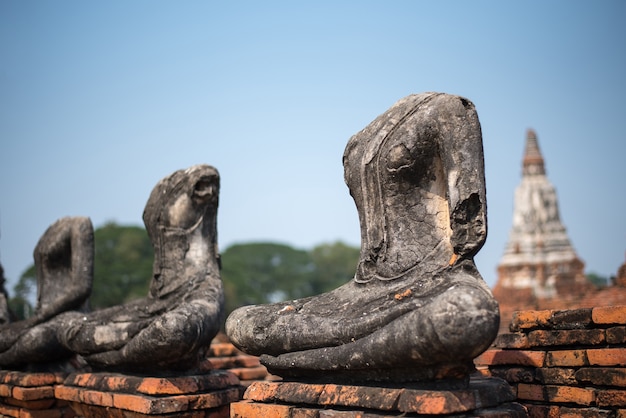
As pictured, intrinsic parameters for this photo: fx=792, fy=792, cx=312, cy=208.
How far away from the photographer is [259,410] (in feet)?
15.5

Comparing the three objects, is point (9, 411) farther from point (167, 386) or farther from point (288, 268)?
point (288, 268)

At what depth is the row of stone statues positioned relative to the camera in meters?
4.08

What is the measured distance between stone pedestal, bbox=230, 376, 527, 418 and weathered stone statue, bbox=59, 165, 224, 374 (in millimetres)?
965

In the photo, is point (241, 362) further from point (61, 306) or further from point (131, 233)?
point (131, 233)

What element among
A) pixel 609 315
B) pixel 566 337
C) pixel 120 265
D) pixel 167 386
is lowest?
pixel 167 386

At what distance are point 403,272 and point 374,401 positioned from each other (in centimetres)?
83

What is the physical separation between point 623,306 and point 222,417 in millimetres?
2918

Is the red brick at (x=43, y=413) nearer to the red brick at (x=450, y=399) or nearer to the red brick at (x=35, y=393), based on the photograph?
the red brick at (x=35, y=393)

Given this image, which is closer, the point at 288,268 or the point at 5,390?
the point at 5,390

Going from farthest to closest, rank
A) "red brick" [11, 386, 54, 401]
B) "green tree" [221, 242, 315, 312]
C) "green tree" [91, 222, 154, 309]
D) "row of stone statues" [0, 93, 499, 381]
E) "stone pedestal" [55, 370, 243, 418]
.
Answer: "green tree" [221, 242, 315, 312] → "green tree" [91, 222, 154, 309] → "red brick" [11, 386, 54, 401] → "stone pedestal" [55, 370, 243, 418] → "row of stone statues" [0, 93, 499, 381]

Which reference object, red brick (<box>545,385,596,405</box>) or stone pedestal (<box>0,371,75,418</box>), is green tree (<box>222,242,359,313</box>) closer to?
stone pedestal (<box>0,371,75,418</box>)

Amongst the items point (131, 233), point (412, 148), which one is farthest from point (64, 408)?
point (131, 233)

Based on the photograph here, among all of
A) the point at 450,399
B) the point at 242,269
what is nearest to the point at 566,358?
the point at 450,399

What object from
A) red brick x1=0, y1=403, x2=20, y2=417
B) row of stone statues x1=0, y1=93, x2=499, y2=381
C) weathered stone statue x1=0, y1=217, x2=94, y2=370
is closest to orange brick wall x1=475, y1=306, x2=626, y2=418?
row of stone statues x1=0, y1=93, x2=499, y2=381
